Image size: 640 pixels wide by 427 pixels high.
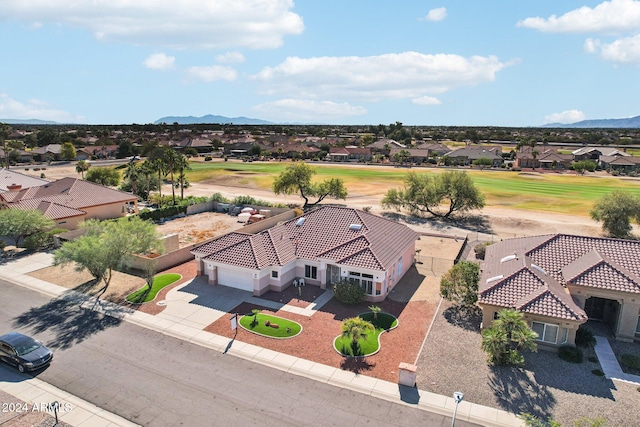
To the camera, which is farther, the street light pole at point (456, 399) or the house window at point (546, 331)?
the house window at point (546, 331)

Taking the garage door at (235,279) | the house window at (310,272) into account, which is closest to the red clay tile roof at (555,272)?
the house window at (310,272)

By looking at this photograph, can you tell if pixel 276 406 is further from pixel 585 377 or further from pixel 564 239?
pixel 564 239

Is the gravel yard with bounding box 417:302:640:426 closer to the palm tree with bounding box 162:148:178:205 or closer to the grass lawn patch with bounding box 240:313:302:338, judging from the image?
the grass lawn patch with bounding box 240:313:302:338

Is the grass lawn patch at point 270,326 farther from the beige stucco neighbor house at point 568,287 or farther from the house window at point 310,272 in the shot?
the beige stucco neighbor house at point 568,287

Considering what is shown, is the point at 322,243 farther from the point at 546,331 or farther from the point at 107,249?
the point at 546,331

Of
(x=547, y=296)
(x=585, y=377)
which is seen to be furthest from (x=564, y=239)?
(x=585, y=377)

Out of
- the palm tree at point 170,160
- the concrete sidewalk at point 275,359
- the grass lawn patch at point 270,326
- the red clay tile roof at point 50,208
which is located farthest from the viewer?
the palm tree at point 170,160

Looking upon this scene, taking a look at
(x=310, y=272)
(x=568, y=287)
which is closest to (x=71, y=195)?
(x=310, y=272)
